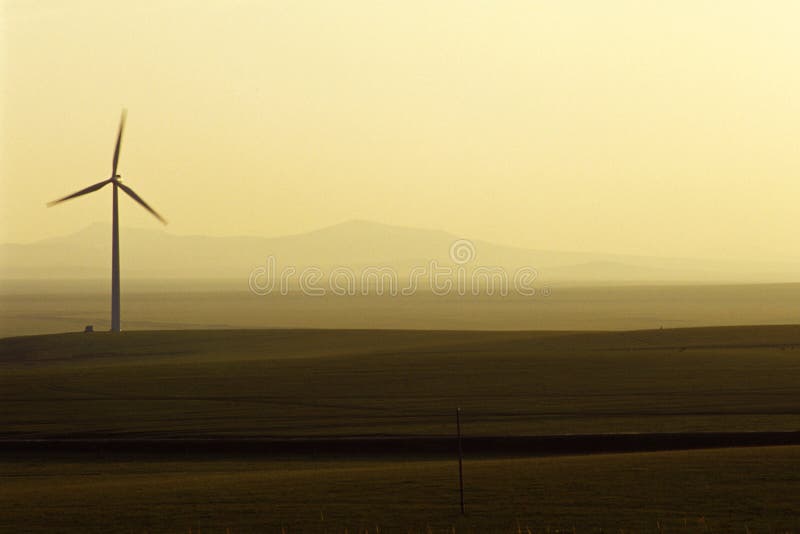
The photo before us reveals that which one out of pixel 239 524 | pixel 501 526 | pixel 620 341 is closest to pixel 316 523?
pixel 239 524

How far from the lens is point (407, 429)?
39.4 metres

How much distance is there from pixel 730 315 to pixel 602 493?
411ft

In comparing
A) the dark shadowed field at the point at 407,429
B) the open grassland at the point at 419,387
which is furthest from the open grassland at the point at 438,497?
the open grassland at the point at 419,387

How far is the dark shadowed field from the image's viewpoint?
78.0 feet

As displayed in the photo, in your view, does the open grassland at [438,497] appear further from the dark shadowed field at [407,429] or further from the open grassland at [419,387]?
the open grassland at [419,387]

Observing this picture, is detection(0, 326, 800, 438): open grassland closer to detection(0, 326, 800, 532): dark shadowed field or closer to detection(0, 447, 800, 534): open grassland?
detection(0, 326, 800, 532): dark shadowed field

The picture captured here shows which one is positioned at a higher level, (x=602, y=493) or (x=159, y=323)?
(x=159, y=323)

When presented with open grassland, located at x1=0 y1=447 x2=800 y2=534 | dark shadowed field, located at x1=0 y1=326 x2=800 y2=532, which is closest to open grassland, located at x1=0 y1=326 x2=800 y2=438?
dark shadowed field, located at x1=0 y1=326 x2=800 y2=532

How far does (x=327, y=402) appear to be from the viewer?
160 feet

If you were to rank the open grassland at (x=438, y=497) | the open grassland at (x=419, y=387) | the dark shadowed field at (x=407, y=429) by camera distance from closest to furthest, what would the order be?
the open grassland at (x=438, y=497) < the dark shadowed field at (x=407, y=429) < the open grassland at (x=419, y=387)

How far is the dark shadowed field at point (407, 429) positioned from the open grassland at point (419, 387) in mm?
152

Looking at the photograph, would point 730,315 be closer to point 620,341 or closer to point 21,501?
point 620,341

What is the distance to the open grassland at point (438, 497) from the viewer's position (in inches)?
893

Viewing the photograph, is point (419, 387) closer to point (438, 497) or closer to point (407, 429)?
point (407, 429)
